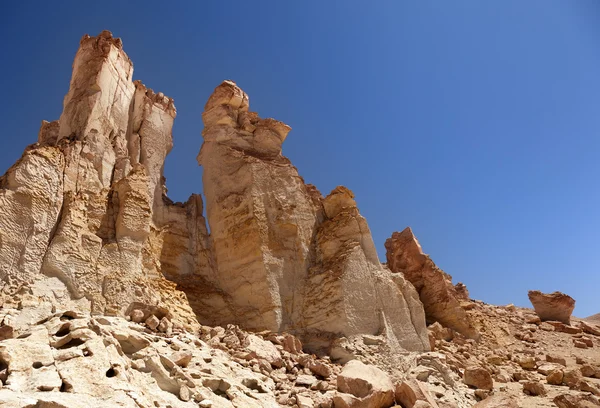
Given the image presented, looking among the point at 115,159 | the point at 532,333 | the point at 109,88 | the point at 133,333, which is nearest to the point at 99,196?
Result: the point at 115,159

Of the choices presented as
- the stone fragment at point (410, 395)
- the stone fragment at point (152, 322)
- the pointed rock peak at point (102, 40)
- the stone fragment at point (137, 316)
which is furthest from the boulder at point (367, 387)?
the pointed rock peak at point (102, 40)

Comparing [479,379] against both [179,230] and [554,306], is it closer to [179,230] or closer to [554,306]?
[179,230]

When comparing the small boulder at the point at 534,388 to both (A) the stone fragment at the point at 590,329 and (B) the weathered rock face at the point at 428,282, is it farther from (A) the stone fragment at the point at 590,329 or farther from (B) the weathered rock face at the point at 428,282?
(A) the stone fragment at the point at 590,329

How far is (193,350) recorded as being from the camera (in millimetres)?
9875

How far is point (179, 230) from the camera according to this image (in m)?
17.3

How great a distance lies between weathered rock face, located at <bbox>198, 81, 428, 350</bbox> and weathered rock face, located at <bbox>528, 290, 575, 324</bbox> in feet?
48.7

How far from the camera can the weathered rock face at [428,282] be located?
2097 cm

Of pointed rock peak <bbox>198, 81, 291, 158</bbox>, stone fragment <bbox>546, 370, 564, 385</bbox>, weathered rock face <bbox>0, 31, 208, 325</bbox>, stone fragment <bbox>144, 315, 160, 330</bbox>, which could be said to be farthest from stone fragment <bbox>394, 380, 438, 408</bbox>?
pointed rock peak <bbox>198, 81, 291, 158</bbox>

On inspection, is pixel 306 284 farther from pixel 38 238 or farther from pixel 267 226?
pixel 38 238

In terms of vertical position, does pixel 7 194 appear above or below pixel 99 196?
below

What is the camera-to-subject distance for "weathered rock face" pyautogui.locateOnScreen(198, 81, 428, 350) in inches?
596

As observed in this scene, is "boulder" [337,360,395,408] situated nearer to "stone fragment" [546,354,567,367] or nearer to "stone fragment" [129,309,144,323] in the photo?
"stone fragment" [129,309,144,323]

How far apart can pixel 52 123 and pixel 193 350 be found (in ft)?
48.9

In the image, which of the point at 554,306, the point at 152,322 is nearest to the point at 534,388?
the point at 152,322
